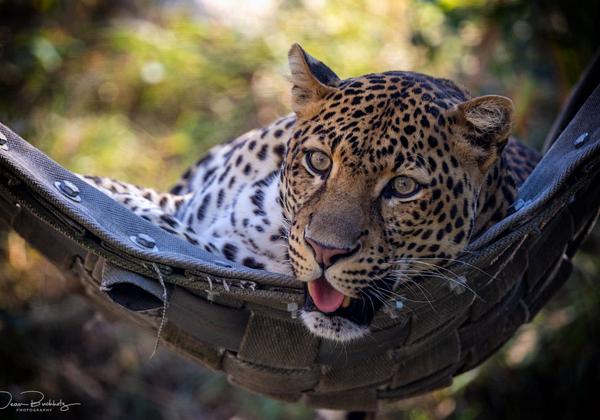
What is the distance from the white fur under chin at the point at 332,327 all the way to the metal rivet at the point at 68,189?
986 mm

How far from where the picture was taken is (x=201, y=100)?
957 cm

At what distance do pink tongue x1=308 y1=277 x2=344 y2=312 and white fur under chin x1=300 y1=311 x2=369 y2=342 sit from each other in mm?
37

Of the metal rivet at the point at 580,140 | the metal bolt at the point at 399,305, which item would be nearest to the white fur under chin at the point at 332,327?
the metal bolt at the point at 399,305

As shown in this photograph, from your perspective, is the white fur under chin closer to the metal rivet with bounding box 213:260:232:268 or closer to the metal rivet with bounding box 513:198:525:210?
the metal rivet with bounding box 213:260:232:268

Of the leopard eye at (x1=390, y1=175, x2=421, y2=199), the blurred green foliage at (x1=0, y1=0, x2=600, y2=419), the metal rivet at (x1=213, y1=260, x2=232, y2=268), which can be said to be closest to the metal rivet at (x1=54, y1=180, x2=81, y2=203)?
the metal rivet at (x1=213, y1=260, x2=232, y2=268)

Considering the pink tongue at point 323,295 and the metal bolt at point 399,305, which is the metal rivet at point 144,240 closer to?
the pink tongue at point 323,295

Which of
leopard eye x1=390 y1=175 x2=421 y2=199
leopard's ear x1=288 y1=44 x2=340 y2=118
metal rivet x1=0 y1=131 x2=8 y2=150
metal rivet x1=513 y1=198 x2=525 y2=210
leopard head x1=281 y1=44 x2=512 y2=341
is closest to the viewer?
metal rivet x1=0 y1=131 x2=8 y2=150

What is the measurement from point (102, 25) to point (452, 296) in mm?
8047

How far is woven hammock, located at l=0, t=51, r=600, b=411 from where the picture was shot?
9.59ft

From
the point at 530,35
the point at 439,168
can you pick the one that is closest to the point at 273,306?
the point at 439,168

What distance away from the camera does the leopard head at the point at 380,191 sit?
118 inches

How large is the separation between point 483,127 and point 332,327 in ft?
3.38

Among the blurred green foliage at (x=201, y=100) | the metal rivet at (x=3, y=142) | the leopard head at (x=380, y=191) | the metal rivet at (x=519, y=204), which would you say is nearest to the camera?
the metal rivet at (x=3, y=142)

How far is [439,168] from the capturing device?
125 inches
